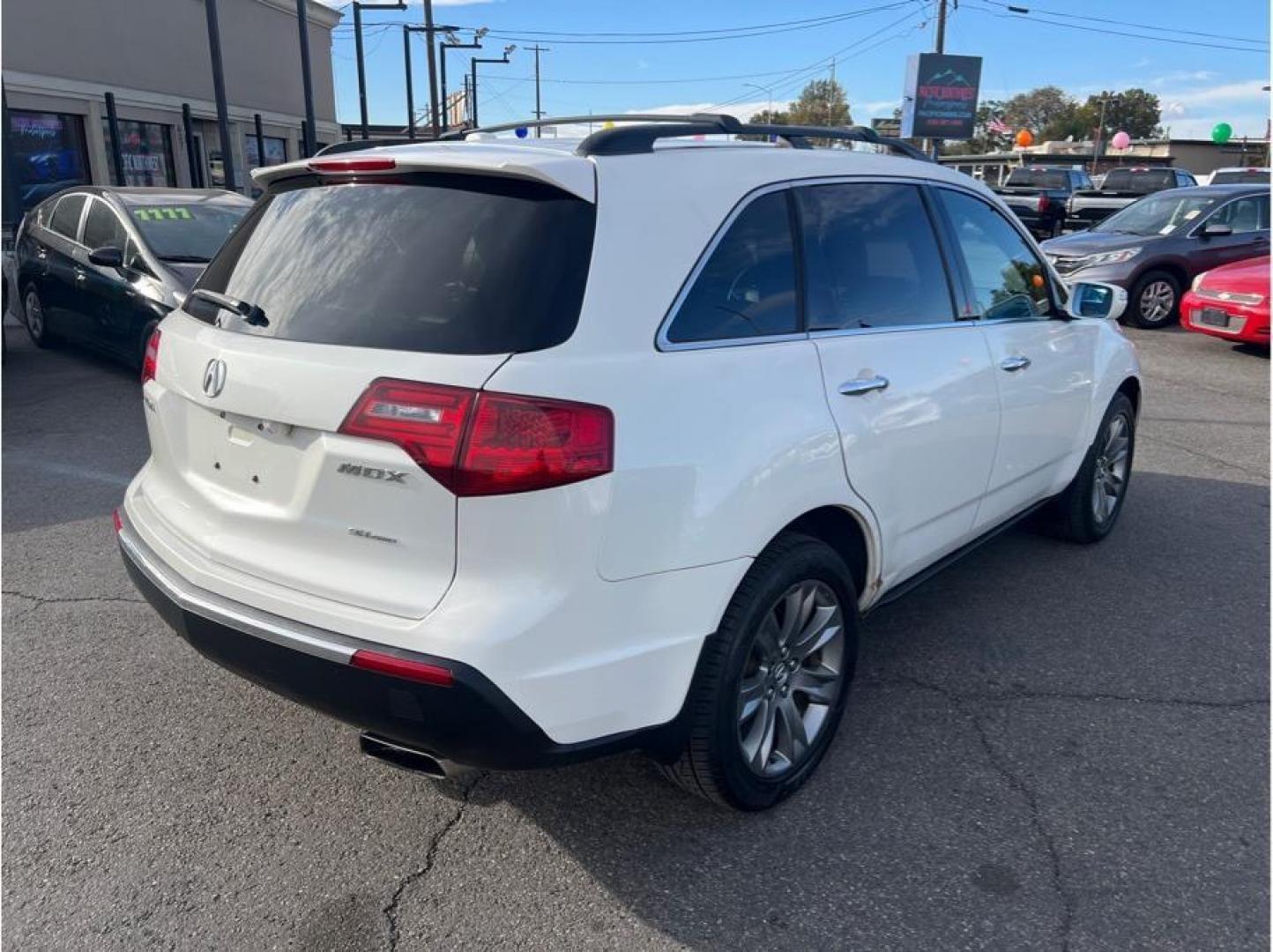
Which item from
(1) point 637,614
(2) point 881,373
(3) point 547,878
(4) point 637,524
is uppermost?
(2) point 881,373

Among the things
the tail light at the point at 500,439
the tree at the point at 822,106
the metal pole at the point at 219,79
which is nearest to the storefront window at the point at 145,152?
the metal pole at the point at 219,79

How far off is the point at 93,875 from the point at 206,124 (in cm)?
2634

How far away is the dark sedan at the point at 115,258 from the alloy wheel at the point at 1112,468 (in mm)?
6188

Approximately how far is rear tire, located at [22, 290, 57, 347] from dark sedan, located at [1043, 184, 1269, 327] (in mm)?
11040

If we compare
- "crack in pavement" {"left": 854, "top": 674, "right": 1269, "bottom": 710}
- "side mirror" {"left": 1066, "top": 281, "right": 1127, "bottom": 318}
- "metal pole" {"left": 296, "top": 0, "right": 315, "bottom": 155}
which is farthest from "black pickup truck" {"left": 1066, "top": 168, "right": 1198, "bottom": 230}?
"crack in pavement" {"left": 854, "top": 674, "right": 1269, "bottom": 710}

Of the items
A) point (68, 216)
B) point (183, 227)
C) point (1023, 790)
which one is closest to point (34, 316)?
point (68, 216)

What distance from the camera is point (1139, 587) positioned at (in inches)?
180

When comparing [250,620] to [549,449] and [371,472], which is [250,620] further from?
[549,449]

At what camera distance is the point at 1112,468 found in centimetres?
517

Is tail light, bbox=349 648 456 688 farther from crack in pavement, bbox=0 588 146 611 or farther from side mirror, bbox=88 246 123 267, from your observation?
side mirror, bbox=88 246 123 267

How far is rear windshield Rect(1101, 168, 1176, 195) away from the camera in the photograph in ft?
79.3

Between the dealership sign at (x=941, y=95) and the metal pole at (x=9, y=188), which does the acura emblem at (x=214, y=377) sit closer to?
the metal pole at (x=9, y=188)

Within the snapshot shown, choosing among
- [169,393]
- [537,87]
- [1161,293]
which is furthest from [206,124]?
[537,87]

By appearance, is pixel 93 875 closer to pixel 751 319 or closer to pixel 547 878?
pixel 547 878
